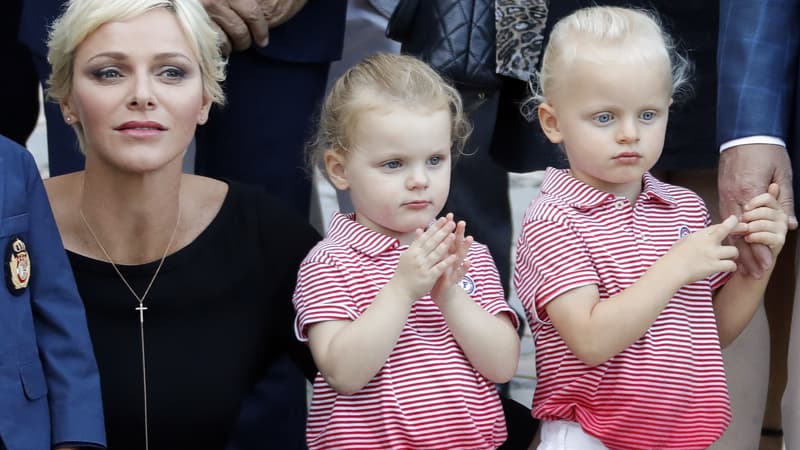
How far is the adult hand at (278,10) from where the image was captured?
11.2ft

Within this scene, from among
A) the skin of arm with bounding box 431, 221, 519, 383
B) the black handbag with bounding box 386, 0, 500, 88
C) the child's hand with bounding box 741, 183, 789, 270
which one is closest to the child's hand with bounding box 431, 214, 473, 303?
the skin of arm with bounding box 431, 221, 519, 383

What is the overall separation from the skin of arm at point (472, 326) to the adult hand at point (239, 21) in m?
0.89

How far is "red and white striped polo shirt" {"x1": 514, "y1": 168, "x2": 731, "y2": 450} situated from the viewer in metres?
2.79

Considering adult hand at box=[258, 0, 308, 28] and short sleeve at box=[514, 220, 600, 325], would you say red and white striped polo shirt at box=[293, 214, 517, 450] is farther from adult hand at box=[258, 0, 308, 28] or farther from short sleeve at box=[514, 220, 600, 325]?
adult hand at box=[258, 0, 308, 28]

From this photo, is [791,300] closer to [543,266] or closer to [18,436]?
[543,266]

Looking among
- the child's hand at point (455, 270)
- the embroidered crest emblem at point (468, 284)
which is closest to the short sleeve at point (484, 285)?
the embroidered crest emblem at point (468, 284)

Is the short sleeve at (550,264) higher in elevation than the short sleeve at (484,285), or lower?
higher

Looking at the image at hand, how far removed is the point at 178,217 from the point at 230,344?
30 centimetres

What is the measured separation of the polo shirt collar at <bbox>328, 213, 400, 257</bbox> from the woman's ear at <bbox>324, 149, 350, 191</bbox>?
74mm

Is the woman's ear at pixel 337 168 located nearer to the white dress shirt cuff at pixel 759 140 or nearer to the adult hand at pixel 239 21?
the adult hand at pixel 239 21

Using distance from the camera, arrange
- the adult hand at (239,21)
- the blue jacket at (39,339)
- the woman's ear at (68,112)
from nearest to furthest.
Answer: the blue jacket at (39,339), the woman's ear at (68,112), the adult hand at (239,21)

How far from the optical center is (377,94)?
285 centimetres

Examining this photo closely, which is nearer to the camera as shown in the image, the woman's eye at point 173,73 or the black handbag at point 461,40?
the woman's eye at point 173,73

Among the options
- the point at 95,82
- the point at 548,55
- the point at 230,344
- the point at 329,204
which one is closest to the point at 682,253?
the point at 548,55
